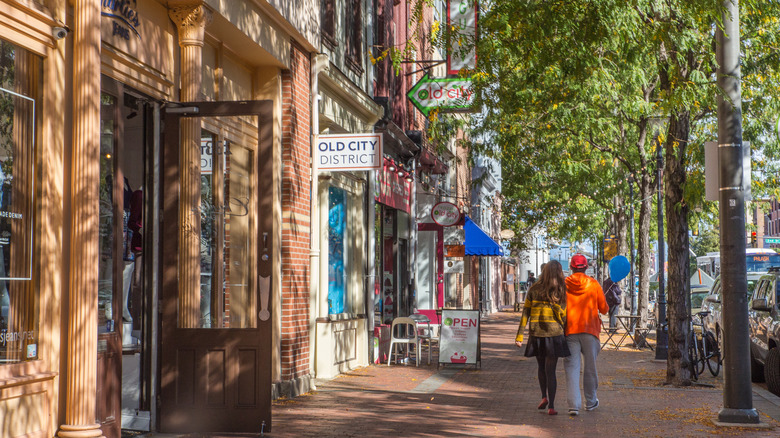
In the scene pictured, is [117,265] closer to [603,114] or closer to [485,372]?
[485,372]

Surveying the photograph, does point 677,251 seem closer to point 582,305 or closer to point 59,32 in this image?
point 582,305

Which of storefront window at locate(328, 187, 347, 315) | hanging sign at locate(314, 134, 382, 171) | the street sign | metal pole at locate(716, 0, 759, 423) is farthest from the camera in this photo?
the street sign

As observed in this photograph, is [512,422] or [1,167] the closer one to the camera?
[1,167]

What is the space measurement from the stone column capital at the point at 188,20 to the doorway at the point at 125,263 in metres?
0.85

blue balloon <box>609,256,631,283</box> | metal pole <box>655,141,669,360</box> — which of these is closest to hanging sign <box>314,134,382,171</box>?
metal pole <box>655,141,669,360</box>

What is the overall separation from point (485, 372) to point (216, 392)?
8144 millimetres

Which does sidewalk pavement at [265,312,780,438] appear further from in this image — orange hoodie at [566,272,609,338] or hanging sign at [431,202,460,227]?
hanging sign at [431,202,460,227]

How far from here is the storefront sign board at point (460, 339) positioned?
16047 millimetres

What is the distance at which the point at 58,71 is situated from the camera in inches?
271

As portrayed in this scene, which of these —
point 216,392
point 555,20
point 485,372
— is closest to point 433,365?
point 485,372

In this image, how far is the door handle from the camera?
8.25 metres

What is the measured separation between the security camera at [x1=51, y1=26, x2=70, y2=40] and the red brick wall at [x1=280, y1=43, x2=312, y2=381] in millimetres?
5313

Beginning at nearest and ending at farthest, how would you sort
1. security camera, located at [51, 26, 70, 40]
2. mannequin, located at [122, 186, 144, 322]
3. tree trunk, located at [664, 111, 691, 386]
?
1. security camera, located at [51, 26, 70, 40]
2. mannequin, located at [122, 186, 144, 322]
3. tree trunk, located at [664, 111, 691, 386]

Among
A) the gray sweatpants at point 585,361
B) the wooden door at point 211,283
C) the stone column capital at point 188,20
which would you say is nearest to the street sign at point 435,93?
the gray sweatpants at point 585,361
